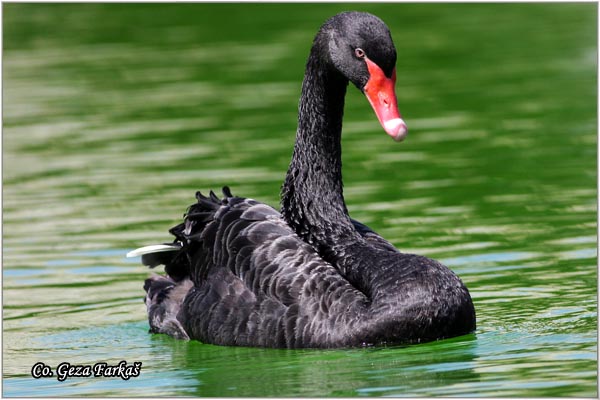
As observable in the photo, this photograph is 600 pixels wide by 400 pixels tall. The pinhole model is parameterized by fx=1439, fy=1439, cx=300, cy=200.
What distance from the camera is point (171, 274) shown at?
1077 centimetres

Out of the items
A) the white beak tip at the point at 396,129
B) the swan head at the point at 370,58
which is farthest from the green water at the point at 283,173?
the swan head at the point at 370,58

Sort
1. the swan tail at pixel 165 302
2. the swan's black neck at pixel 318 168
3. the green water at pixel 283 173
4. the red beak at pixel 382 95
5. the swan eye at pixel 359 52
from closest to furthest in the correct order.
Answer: the green water at pixel 283 173
the red beak at pixel 382 95
the swan eye at pixel 359 52
the swan's black neck at pixel 318 168
the swan tail at pixel 165 302

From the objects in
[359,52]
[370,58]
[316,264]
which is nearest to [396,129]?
[370,58]

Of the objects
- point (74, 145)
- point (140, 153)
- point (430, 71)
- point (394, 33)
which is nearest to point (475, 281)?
point (140, 153)

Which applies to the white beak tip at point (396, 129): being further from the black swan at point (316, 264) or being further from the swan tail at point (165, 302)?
the swan tail at point (165, 302)

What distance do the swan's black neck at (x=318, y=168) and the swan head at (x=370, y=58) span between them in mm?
403

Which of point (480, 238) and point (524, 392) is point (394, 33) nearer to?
point (480, 238)

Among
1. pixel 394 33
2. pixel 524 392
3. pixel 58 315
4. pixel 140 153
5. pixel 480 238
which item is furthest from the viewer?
pixel 394 33

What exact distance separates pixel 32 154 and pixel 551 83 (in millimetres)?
6565

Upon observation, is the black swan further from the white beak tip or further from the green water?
the green water

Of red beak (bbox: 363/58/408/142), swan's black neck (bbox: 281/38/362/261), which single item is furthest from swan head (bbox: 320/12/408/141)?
swan's black neck (bbox: 281/38/362/261)

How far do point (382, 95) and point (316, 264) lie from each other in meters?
1.20

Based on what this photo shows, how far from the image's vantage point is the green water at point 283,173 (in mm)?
8773

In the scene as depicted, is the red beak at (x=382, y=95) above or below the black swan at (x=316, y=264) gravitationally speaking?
above
